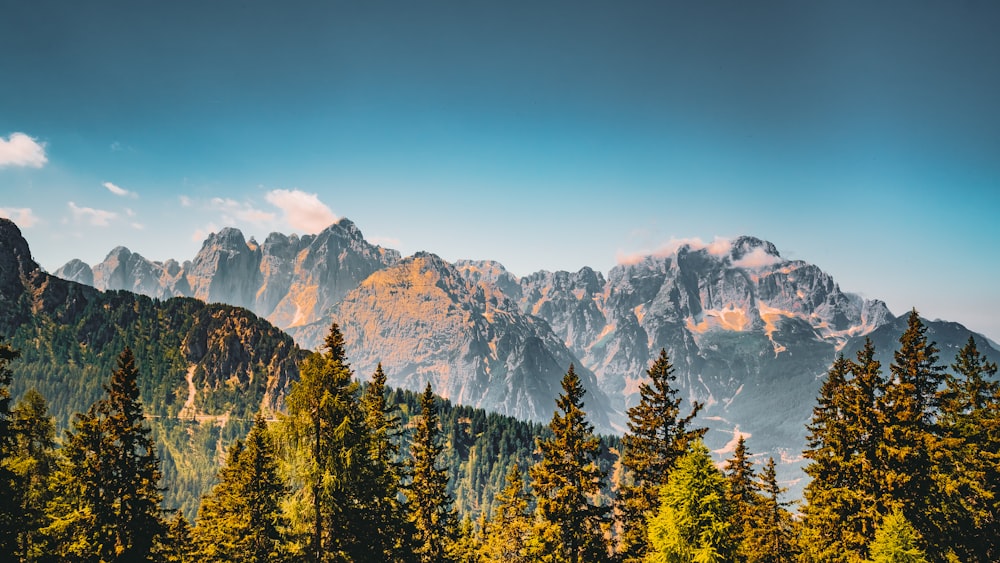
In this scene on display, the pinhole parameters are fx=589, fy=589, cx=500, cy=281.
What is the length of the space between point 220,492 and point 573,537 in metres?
27.8

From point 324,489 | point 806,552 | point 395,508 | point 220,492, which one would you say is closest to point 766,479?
point 806,552

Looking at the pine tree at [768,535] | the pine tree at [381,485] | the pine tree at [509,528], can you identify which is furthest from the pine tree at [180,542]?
the pine tree at [768,535]

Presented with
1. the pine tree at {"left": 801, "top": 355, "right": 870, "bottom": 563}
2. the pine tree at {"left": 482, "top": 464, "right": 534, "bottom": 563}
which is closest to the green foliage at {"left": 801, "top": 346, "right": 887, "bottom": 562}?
the pine tree at {"left": 801, "top": 355, "right": 870, "bottom": 563}

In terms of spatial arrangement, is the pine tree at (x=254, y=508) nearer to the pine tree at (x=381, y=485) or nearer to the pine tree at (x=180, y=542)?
the pine tree at (x=381, y=485)

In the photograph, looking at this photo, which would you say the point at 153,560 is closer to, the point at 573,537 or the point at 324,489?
the point at 324,489

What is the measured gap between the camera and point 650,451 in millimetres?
33938

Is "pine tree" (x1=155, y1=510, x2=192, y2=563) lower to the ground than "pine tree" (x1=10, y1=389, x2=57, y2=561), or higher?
lower

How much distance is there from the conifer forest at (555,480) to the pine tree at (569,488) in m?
0.08

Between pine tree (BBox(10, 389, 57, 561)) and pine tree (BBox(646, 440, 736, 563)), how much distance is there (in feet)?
112

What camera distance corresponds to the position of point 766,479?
4572 centimetres

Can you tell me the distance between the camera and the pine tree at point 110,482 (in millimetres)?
28500

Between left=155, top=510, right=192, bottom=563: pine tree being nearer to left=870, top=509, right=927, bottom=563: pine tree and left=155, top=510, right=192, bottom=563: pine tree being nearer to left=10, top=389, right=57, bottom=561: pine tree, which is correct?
left=10, top=389, right=57, bottom=561: pine tree

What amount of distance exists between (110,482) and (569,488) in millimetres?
22758

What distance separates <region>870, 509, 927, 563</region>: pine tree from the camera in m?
27.6
